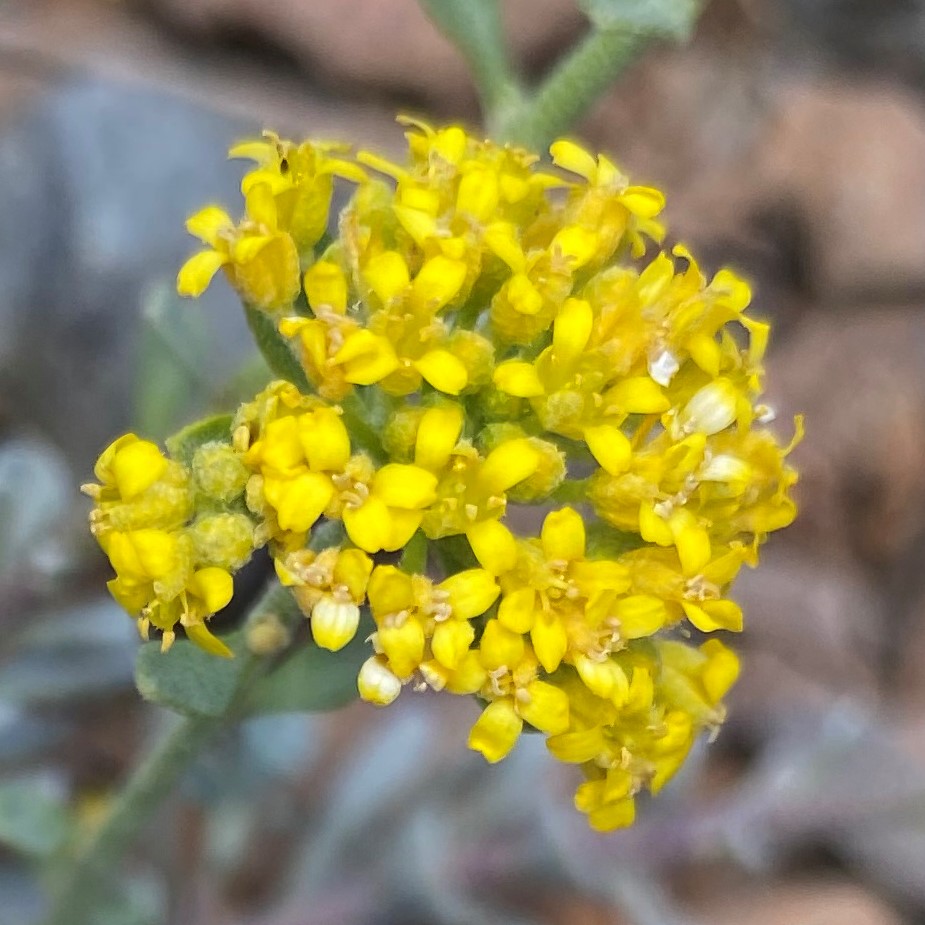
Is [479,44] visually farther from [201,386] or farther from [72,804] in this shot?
[72,804]

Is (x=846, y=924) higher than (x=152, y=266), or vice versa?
(x=152, y=266)

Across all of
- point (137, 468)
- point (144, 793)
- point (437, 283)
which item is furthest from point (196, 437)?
point (144, 793)

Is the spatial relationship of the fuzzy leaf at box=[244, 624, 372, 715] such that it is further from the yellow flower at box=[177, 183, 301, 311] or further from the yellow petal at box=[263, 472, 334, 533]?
the yellow flower at box=[177, 183, 301, 311]

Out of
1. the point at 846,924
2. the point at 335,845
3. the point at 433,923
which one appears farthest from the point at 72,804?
the point at 846,924

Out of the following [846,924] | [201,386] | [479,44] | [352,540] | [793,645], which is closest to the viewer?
[352,540]

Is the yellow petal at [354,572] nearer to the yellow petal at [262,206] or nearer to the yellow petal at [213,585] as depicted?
the yellow petal at [213,585]

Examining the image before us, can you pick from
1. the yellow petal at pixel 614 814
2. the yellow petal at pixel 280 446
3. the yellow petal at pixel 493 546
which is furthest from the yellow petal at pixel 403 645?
the yellow petal at pixel 614 814

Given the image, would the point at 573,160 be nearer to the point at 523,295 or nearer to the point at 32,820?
the point at 523,295
